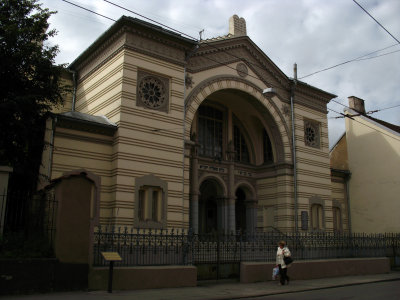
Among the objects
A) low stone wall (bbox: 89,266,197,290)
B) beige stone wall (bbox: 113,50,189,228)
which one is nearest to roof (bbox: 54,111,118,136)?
beige stone wall (bbox: 113,50,189,228)

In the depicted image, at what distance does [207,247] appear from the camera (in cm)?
1445

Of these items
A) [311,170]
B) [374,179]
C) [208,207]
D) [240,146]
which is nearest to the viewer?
[311,170]

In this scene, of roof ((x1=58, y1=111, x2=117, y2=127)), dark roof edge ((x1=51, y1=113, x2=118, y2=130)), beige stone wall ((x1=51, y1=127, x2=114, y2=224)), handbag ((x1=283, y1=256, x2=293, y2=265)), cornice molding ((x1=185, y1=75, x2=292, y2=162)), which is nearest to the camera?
handbag ((x1=283, y1=256, x2=293, y2=265))

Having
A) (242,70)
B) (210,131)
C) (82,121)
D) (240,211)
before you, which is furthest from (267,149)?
(82,121)

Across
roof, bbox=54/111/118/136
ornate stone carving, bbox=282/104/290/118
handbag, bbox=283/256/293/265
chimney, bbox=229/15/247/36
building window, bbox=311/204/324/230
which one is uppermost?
chimney, bbox=229/15/247/36

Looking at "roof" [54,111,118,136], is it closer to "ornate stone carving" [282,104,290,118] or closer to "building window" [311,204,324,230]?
"ornate stone carving" [282,104,290,118]

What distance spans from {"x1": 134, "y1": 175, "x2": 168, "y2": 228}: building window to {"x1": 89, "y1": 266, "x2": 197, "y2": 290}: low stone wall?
4343mm

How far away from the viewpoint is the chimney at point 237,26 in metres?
24.0

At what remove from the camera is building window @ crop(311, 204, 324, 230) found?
79.7ft

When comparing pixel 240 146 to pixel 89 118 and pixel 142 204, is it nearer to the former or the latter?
pixel 142 204

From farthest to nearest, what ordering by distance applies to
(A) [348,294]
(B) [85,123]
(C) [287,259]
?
(B) [85,123] → (C) [287,259] → (A) [348,294]

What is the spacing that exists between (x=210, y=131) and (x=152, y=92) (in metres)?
6.20

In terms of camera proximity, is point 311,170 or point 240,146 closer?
point 311,170

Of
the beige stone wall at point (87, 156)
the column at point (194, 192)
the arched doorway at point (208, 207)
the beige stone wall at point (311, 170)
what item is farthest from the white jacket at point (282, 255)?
the arched doorway at point (208, 207)
